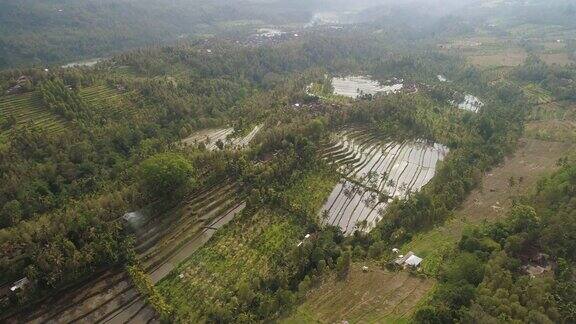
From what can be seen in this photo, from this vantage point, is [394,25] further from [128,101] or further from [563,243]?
[563,243]

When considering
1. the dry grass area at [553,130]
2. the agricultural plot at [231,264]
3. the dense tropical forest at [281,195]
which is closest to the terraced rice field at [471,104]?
the dense tropical forest at [281,195]

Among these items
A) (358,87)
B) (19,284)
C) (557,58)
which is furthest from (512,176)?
(557,58)

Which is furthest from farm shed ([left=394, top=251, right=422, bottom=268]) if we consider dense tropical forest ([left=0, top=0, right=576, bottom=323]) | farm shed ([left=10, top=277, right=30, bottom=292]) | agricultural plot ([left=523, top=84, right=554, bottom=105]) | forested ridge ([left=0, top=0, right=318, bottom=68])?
forested ridge ([left=0, top=0, right=318, bottom=68])

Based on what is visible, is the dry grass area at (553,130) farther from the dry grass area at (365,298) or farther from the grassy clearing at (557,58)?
the dry grass area at (365,298)

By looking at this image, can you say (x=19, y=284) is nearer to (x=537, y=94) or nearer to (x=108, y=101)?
(x=108, y=101)

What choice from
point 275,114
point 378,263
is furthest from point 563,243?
point 275,114
